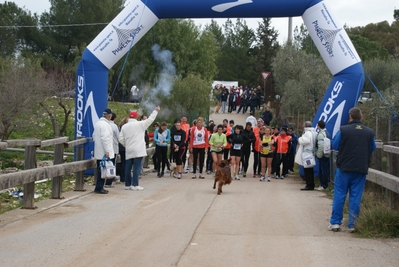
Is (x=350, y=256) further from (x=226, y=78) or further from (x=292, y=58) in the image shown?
(x=226, y=78)

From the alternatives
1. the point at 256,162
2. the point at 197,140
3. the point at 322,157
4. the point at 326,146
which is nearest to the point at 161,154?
the point at 197,140

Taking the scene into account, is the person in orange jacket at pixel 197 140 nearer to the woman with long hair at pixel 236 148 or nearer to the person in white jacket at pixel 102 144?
the woman with long hair at pixel 236 148

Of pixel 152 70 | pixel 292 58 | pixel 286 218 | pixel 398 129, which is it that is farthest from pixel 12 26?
pixel 286 218

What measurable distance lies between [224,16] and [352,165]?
30.2 ft

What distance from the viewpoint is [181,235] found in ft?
29.2

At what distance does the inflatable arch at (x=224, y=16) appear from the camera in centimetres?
1673

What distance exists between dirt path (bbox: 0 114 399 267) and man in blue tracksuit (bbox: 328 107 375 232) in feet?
1.13

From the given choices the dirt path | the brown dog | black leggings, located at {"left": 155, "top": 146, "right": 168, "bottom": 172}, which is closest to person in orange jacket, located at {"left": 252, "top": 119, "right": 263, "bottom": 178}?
black leggings, located at {"left": 155, "top": 146, "right": 168, "bottom": 172}

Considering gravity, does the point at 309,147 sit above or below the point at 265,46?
below

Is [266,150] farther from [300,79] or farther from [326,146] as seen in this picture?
[300,79]

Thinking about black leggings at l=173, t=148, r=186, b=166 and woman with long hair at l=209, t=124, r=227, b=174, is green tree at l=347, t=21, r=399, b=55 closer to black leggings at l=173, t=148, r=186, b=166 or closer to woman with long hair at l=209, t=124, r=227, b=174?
woman with long hair at l=209, t=124, r=227, b=174

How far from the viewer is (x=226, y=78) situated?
73000 millimetres

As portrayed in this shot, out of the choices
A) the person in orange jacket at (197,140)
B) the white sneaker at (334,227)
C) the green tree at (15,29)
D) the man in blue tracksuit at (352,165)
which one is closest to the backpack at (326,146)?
the person in orange jacket at (197,140)

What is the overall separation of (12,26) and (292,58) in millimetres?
32898
